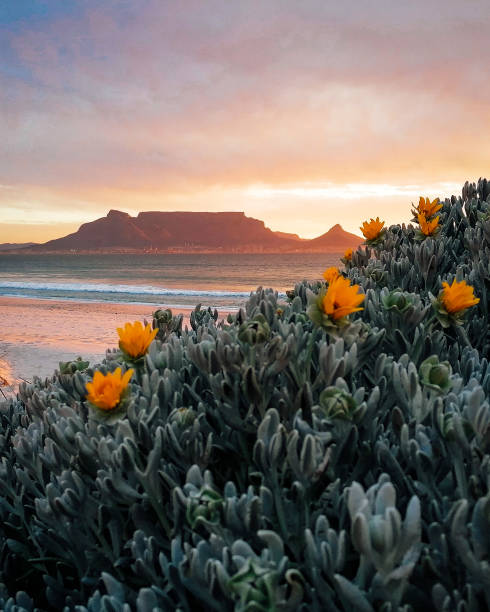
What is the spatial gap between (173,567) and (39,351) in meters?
9.86

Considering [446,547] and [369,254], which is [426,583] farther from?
[369,254]

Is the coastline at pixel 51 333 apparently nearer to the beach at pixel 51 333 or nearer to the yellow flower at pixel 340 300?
the beach at pixel 51 333

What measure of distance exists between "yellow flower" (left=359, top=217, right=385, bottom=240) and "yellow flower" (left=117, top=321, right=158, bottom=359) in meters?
1.96

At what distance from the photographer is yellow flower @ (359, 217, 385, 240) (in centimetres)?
321

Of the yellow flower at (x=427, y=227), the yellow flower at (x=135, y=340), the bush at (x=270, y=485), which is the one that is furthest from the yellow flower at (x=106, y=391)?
the yellow flower at (x=427, y=227)

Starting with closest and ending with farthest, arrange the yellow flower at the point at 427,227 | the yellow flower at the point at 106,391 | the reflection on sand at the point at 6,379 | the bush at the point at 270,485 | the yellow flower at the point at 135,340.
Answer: the bush at the point at 270,485, the yellow flower at the point at 106,391, the yellow flower at the point at 135,340, the yellow flower at the point at 427,227, the reflection on sand at the point at 6,379

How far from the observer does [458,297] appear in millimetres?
1687

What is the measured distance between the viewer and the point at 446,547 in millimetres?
972

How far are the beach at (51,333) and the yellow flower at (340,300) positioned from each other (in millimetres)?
5332

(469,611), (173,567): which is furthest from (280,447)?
(469,611)

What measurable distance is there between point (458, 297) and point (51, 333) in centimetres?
1187

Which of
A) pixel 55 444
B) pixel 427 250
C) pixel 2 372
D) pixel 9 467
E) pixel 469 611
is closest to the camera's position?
pixel 469 611

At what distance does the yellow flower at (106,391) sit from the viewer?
131 centimetres

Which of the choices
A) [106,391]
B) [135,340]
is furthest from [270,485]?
[135,340]
